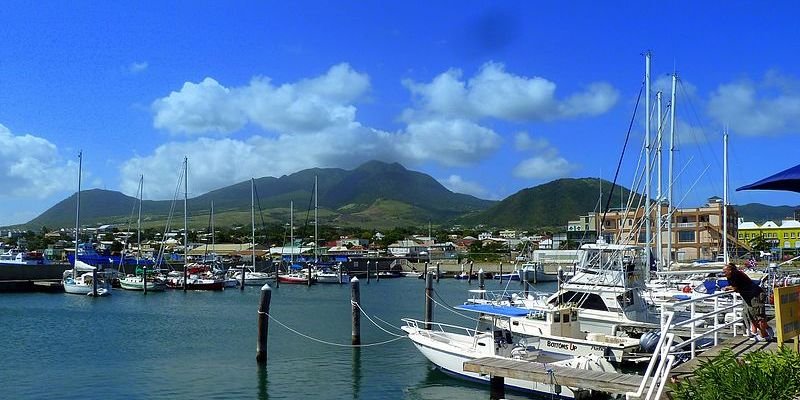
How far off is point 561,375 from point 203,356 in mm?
21743

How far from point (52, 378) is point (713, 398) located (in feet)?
88.2

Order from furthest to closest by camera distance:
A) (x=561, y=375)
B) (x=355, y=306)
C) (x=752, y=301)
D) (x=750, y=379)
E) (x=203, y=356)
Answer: (x=203, y=356)
(x=355, y=306)
(x=561, y=375)
(x=752, y=301)
(x=750, y=379)

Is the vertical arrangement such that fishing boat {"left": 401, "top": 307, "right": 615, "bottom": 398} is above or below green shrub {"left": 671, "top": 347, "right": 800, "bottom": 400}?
below

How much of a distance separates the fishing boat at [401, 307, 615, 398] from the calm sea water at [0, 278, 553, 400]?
0.75m

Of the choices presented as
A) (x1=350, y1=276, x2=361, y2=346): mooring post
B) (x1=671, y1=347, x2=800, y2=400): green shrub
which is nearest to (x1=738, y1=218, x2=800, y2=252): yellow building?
(x1=350, y1=276, x2=361, y2=346): mooring post

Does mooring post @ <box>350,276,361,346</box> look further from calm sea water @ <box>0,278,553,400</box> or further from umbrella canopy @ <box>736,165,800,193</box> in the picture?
umbrella canopy @ <box>736,165,800,193</box>

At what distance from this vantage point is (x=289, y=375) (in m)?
29.6

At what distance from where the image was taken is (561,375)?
17.6m

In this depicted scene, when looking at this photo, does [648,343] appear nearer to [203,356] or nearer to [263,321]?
[263,321]

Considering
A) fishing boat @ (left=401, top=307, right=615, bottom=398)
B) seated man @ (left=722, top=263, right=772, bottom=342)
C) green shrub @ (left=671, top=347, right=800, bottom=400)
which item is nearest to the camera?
green shrub @ (left=671, top=347, right=800, bottom=400)

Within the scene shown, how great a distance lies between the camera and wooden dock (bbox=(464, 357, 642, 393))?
16.8 metres

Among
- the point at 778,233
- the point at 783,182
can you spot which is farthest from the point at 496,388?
the point at 778,233

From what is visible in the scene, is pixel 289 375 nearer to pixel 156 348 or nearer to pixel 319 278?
pixel 156 348

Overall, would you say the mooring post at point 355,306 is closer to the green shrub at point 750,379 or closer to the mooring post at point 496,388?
the mooring post at point 496,388
